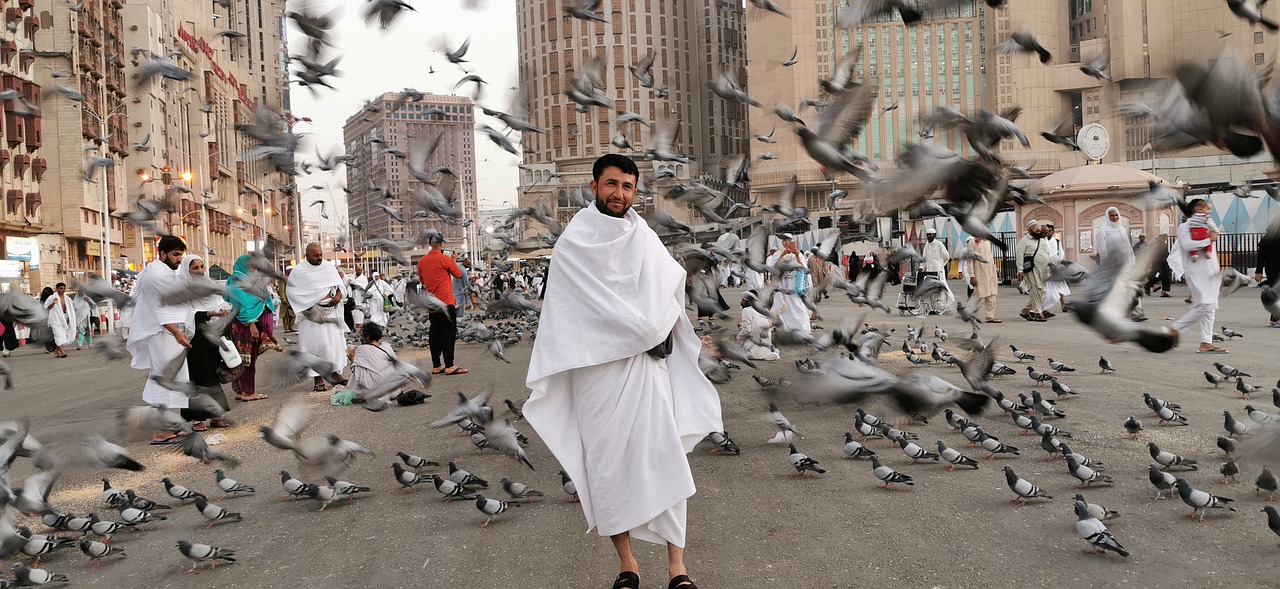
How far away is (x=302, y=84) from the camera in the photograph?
7688mm

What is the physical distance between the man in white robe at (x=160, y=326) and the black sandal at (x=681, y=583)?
5587 millimetres

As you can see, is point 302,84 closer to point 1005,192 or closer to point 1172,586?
point 1005,192

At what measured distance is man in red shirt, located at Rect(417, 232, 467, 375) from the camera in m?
12.1

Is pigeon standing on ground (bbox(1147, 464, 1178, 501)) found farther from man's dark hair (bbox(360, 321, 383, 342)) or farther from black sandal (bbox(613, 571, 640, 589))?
man's dark hair (bbox(360, 321, 383, 342))

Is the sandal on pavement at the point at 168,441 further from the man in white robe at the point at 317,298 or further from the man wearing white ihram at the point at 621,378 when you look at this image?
the man wearing white ihram at the point at 621,378

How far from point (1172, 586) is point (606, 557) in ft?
7.42

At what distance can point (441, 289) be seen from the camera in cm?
1213

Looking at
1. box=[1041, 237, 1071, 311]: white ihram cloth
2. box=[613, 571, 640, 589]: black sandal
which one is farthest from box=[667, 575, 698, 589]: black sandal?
box=[1041, 237, 1071, 311]: white ihram cloth

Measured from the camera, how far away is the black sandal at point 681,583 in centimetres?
368

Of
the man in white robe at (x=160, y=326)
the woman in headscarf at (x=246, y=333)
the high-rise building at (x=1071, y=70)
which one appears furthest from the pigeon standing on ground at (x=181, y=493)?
the high-rise building at (x=1071, y=70)

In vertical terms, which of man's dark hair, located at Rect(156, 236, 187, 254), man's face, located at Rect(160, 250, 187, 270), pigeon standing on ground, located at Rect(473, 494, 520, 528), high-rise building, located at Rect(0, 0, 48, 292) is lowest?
pigeon standing on ground, located at Rect(473, 494, 520, 528)

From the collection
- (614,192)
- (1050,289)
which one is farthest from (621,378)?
(1050,289)

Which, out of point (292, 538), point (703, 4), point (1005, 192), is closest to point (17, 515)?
point (292, 538)

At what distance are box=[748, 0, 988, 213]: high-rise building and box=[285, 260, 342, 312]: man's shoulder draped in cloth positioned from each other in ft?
237
